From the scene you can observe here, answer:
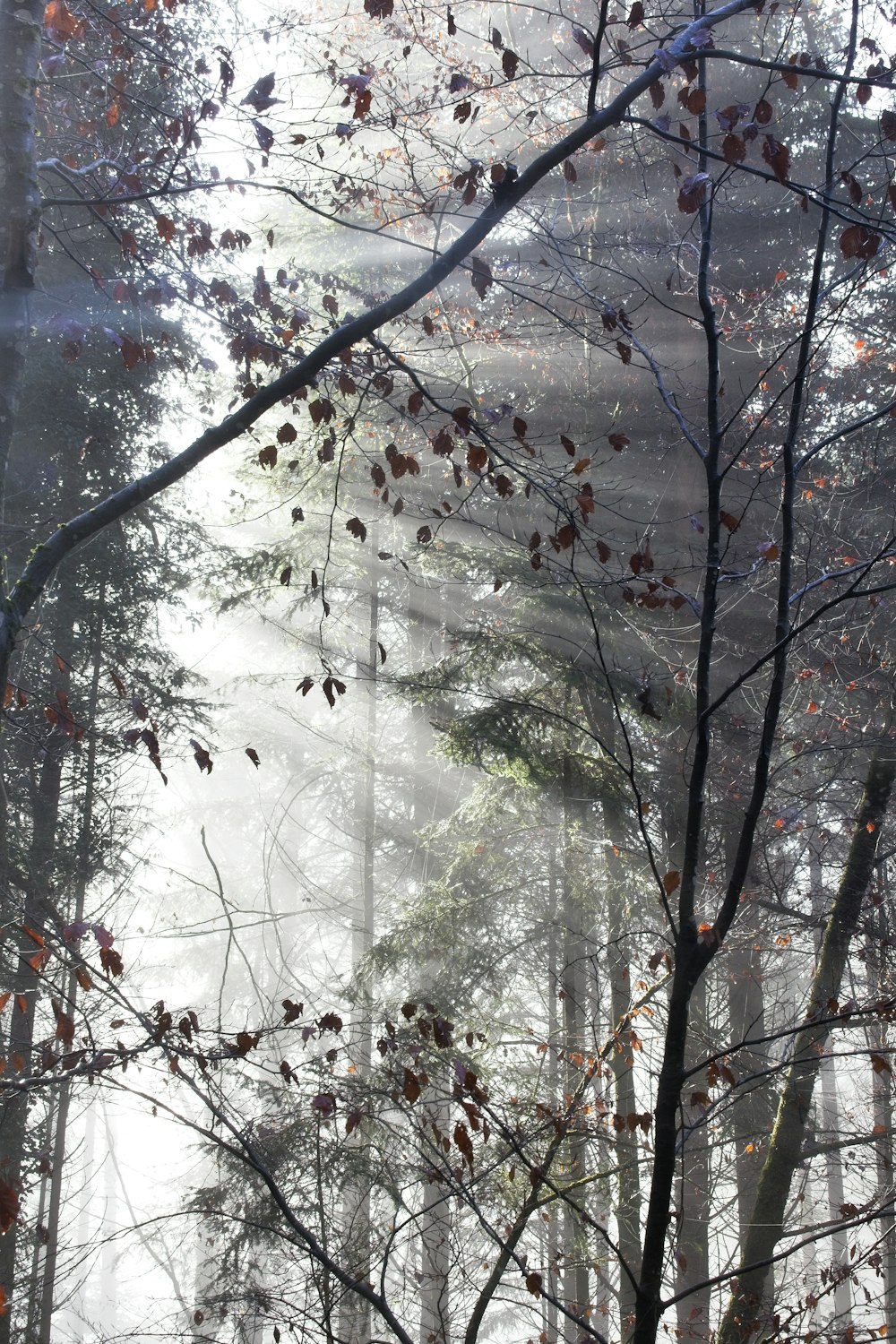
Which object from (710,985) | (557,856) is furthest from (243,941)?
(710,985)

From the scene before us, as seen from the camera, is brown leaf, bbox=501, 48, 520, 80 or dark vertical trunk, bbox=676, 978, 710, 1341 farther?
dark vertical trunk, bbox=676, 978, 710, 1341

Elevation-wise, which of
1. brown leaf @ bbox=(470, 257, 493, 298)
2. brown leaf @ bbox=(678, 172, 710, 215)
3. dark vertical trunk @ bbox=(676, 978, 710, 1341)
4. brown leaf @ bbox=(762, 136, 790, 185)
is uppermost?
brown leaf @ bbox=(470, 257, 493, 298)

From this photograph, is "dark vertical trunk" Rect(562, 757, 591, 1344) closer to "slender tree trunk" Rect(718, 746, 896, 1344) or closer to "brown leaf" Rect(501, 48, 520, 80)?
"slender tree trunk" Rect(718, 746, 896, 1344)

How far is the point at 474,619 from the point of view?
959cm

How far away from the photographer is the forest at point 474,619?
4.00m

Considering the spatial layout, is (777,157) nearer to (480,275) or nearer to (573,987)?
(480,275)

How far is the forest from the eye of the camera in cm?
400

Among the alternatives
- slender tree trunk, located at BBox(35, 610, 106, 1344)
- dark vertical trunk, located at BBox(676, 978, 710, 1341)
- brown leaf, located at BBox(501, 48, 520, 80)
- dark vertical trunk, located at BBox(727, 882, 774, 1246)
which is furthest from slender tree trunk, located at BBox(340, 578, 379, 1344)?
brown leaf, located at BBox(501, 48, 520, 80)

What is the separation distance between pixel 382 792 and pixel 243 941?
289 inches

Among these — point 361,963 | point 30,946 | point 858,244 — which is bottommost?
point 30,946

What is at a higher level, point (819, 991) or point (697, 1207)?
point (819, 991)

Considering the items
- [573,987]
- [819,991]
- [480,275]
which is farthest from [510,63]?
[573,987]

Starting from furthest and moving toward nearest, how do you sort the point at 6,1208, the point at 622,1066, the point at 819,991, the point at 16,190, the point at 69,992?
1. the point at 622,1066
2. the point at 69,992
3. the point at 819,991
4. the point at 16,190
5. the point at 6,1208

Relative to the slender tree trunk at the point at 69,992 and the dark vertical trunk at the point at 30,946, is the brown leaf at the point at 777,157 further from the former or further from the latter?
the slender tree trunk at the point at 69,992
